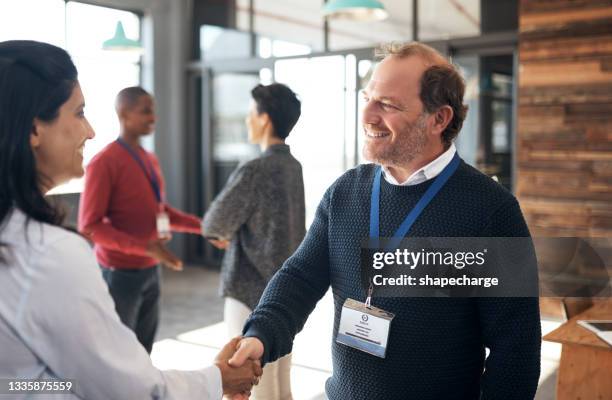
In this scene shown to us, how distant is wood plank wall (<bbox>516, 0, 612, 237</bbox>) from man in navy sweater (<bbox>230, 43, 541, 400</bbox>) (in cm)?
392

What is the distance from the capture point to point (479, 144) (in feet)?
18.9

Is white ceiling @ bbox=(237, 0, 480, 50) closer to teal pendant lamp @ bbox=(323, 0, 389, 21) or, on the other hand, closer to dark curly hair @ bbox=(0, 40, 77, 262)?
teal pendant lamp @ bbox=(323, 0, 389, 21)

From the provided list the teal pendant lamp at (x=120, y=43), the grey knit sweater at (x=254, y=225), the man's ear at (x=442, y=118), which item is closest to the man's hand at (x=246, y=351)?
the man's ear at (x=442, y=118)

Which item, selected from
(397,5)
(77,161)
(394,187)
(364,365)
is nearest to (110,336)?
(77,161)

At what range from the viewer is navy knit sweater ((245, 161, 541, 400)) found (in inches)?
58.5

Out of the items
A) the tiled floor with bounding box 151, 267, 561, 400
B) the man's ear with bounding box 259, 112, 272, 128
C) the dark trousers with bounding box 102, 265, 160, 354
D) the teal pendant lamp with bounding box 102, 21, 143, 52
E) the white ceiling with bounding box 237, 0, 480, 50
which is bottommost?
the tiled floor with bounding box 151, 267, 561, 400

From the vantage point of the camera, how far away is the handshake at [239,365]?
1567 mm

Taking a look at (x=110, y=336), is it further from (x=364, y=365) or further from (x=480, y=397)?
(x=480, y=397)

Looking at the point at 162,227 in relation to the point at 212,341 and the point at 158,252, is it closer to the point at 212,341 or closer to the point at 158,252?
the point at 158,252

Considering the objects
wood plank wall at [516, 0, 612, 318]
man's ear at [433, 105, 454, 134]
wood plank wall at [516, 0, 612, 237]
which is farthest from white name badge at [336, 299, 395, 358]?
wood plank wall at [516, 0, 612, 237]

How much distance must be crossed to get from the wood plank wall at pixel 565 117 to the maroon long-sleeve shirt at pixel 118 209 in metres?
3.38

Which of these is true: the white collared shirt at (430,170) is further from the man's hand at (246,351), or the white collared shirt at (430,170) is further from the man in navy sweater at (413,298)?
the man's hand at (246,351)

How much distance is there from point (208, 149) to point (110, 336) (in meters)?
6.67

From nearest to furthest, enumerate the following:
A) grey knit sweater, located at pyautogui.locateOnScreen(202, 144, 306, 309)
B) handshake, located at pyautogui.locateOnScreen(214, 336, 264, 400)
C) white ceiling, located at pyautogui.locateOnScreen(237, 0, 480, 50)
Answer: handshake, located at pyautogui.locateOnScreen(214, 336, 264, 400)
grey knit sweater, located at pyautogui.locateOnScreen(202, 144, 306, 309)
white ceiling, located at pyautogui.locateOnScreen(237, 0, 480, 50)
